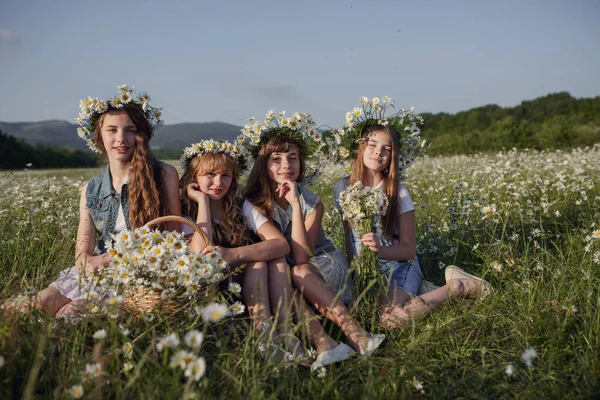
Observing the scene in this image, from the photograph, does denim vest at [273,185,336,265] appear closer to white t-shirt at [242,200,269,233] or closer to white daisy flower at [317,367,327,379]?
white t-shirt at [242,200,269,233]

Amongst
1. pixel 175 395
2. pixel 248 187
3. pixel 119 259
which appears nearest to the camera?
pixel 175 395

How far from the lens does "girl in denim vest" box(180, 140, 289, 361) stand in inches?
126

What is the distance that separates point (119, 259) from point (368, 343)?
1.52 m

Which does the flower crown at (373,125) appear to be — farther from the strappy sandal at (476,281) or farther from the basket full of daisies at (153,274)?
the basket full of daisies at (153,274)

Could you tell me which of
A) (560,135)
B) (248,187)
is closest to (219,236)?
(248,187)

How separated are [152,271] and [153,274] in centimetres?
2

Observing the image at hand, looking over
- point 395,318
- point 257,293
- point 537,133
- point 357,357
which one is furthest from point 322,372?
point 537,133

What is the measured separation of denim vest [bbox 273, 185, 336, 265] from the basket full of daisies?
1.17 metres

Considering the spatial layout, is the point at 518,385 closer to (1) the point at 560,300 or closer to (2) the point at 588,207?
(1) the point at 560,300

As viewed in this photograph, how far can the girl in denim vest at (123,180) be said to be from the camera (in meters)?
3.53

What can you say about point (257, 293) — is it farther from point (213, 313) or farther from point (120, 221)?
point (120, 221)

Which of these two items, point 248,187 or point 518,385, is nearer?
point 518,385

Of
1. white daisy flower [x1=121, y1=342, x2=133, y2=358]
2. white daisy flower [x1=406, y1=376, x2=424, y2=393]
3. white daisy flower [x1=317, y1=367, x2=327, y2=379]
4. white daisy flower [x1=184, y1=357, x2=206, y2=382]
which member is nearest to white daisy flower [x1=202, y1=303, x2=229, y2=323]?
white daisy flower [x1=184, y1=357, x2=206, y2=382]

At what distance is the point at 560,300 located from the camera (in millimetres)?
3100
